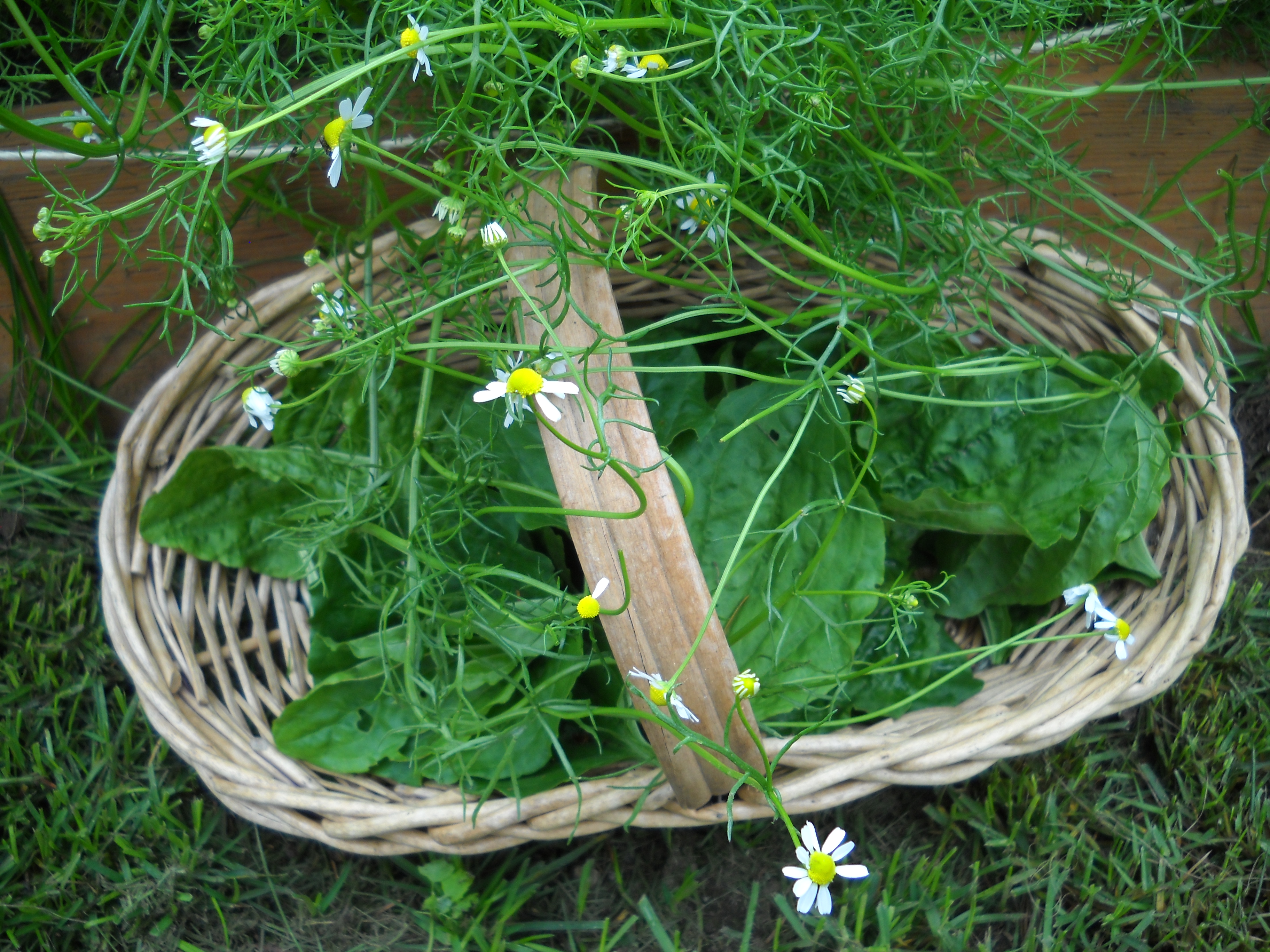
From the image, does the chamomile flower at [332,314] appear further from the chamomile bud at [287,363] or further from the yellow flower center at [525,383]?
the yellow flower center at [525,383]

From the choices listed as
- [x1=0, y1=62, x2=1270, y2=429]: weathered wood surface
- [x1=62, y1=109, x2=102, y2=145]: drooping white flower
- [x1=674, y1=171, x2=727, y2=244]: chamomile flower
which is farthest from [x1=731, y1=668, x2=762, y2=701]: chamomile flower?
[x1=0, y1=62, x2=1270, y2=429]: weathered wood surface

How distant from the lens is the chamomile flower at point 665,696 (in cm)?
58

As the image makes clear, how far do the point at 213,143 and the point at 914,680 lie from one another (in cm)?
77

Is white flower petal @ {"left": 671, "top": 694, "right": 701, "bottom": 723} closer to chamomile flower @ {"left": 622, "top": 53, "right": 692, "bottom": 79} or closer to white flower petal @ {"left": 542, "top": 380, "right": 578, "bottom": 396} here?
white flower petal @ {"left": 542, "top": 380, "right": 578, "bottom": 396}

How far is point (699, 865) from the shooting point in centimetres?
95

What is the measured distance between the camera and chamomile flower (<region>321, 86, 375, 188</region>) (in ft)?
1.79

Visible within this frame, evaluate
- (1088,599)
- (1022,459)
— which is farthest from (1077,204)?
(1088,599)

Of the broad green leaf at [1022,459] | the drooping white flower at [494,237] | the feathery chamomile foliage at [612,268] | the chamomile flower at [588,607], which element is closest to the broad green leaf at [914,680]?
the feathery chamomile foliage at [612,268]

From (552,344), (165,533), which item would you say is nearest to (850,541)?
(552,344)

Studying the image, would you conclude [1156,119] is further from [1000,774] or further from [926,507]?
[1000,774]

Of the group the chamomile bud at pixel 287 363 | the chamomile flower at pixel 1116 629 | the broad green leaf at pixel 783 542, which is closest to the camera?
the chamomile bud at pixel 287 363

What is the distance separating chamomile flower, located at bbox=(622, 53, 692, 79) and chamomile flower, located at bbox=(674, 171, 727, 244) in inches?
3.2

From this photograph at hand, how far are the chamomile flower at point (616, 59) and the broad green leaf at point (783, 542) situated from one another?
364 mm

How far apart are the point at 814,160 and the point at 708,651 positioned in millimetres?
410
